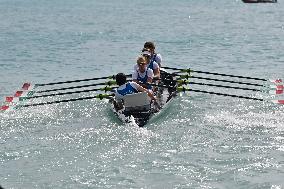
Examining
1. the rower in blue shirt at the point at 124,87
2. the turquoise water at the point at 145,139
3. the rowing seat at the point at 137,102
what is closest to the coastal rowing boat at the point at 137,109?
the rowing seat at the point at 137,102

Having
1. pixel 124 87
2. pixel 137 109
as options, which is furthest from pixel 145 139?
pixel 124 87

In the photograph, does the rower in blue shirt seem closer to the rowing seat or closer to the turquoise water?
the rowing seat

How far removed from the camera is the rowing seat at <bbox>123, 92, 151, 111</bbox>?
16.7 metres

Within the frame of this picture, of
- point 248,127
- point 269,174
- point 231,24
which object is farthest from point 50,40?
point 269,174

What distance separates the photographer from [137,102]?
55.3ft

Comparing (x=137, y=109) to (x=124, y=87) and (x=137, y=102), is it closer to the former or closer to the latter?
(x=137, y=102)

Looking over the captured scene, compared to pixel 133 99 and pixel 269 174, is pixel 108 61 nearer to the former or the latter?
pixel 133 99

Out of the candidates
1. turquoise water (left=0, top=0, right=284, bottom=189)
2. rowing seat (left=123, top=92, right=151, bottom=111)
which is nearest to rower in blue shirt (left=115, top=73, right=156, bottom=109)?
rowing seat (left=123, top=92, right=151, bottom=111)

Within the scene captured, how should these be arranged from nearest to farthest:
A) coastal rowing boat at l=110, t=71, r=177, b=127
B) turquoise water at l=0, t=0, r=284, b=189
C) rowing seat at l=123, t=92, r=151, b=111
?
turquoise water at l=0, t=0, r=284, b=189
coastal rowing boat at l=110, t=71, r=177, b=127
rowing seat at l=123, t=92, r=151, b=111

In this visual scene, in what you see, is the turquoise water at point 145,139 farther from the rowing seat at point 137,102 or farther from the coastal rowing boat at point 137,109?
the rowing seat at point 137,102

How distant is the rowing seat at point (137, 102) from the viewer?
16703mm

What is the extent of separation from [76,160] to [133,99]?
139 inches

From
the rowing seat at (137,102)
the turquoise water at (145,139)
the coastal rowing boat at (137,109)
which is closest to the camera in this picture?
the turquoise water at (145,139)

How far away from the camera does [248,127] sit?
654 inches
